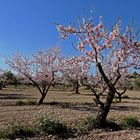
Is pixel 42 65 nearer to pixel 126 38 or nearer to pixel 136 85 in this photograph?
pixel 126 38

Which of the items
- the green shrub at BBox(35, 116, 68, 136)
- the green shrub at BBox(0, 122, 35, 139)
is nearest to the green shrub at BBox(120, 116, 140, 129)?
the green shrub at BBox(35, 116, 68, 136)

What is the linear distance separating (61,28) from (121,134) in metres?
5.33

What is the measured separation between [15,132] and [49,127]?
1267 millimetres

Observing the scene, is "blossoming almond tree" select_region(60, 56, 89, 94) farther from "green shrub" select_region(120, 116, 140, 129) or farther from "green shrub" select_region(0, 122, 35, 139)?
"green shrub" select_region(0, 122, 35, 139)

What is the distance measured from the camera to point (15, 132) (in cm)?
1221

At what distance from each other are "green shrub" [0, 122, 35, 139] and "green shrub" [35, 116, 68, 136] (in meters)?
0.32

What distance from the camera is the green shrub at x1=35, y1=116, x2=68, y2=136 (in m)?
12.8

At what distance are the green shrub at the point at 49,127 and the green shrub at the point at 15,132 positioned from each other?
1.04ft

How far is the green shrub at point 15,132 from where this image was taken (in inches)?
466

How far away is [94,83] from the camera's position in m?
36.0

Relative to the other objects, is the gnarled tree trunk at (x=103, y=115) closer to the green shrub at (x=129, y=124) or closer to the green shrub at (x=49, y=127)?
the green shrub at (x=129, y=124)

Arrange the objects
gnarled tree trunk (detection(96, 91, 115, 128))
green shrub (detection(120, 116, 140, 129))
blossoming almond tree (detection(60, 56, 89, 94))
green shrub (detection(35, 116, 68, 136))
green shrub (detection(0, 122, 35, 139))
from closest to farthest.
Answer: green shrub (detection(0, 122, 35, 139)) → green shrub (detection(35, 116, 68, 136)) → gnarled tree trunk (detection(96, 91, 115, 128)) → green shrub (detection(120, 116, 140, 129)) → blossoming almond tree (detection(60, 56, 89, 94))

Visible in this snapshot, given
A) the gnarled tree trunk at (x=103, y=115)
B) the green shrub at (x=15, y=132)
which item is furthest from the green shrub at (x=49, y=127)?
the gnarled tree trunk at (x=103, y=115)

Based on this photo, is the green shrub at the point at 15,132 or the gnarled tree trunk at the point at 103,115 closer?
the green shrub at the point at 15,132
